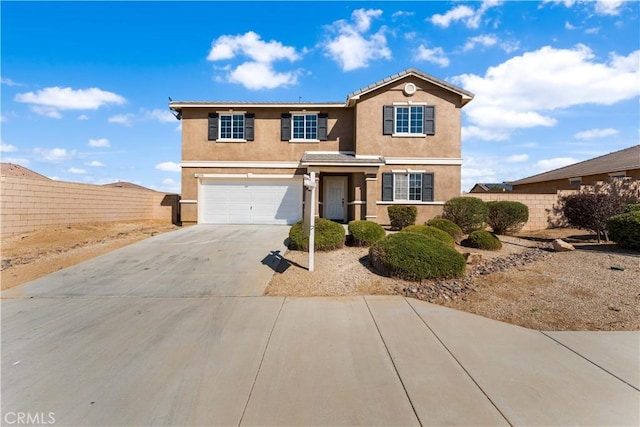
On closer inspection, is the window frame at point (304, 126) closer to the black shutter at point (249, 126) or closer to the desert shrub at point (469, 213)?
the black shutter at point (249, 126)

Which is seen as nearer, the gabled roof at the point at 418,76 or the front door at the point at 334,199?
the gabled roof at the point at 418,76

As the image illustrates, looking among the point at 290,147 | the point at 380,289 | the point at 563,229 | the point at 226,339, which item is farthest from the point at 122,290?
the point at 563,229

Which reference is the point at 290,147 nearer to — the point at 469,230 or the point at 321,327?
the point at 469,230

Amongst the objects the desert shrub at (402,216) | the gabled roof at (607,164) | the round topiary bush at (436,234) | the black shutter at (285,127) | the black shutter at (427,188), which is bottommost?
the round topiary bush at (436,234)

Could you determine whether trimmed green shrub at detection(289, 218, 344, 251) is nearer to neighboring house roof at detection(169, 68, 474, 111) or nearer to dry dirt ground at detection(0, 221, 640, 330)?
dry dirt ground at detection(0, 221, 640, 330)

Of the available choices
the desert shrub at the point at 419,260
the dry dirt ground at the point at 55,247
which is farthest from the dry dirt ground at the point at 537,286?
the dry dirt ground at the point at 55,247

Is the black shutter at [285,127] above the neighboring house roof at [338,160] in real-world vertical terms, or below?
above

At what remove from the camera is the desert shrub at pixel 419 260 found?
722 centimetres

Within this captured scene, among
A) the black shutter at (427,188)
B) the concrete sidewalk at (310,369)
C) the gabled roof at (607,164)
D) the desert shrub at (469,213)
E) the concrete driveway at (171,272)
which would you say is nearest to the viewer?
the concrete sidewalk at (310,369)

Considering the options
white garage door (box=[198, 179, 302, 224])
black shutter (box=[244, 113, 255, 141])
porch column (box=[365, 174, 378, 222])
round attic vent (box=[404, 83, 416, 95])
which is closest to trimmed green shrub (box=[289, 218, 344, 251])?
porch column (box=[365, 174, 378, 222])

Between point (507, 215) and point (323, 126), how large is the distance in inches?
382

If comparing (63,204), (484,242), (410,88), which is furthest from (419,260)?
(63,204)

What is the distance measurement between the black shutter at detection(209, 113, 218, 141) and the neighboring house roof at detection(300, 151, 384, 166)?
4.91 metres

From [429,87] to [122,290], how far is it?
15593 millimetres
